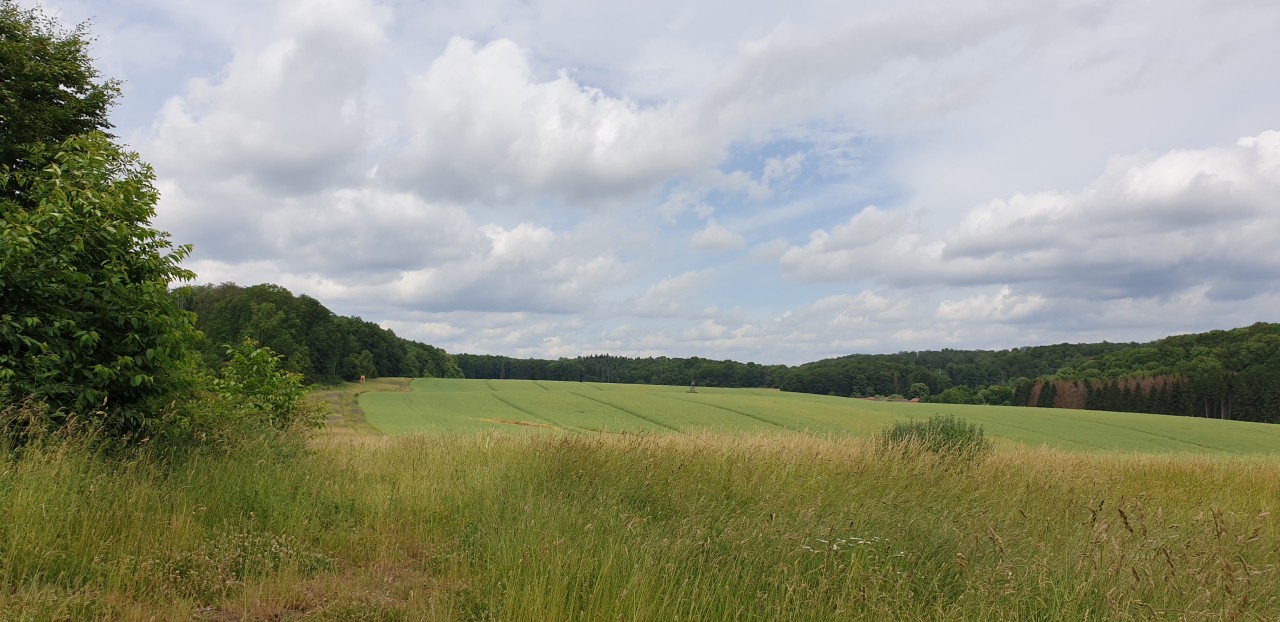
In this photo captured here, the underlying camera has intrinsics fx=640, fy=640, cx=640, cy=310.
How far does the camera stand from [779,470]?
31.6 feet

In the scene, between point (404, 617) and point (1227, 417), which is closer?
point (404, 617)

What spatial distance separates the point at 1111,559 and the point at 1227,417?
84.9 metres

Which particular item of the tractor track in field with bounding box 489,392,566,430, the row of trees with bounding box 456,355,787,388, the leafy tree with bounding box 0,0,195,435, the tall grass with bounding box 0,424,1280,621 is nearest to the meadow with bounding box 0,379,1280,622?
the tall grass with bounding box 0,424,1280,621

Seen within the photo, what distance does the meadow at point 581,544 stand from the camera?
179 inches

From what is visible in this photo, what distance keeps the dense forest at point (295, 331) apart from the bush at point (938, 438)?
6669cm

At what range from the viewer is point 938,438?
47.0 feet

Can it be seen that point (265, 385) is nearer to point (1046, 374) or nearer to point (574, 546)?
point (574, 546)

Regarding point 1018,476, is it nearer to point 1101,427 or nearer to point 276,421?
point 276,421

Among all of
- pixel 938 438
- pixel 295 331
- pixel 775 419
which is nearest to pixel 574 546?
pixel 938 438

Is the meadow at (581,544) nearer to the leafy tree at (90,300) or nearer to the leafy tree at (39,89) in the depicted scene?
the leafy tree at (90,300)

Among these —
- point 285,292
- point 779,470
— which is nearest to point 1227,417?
point 779,470

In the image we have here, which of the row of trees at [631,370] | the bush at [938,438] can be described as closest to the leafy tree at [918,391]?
the row of trees at [631,370]

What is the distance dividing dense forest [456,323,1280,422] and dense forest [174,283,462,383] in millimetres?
44279

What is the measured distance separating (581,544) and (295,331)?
9152 centimetres
